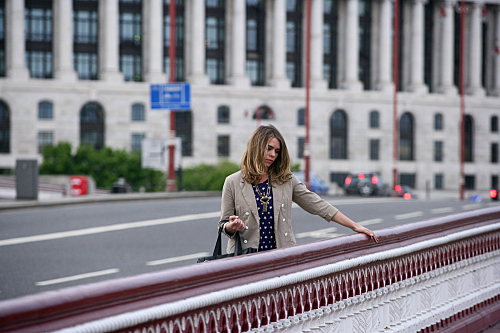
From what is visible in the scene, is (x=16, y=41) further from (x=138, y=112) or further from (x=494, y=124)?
(x=494, y=124)

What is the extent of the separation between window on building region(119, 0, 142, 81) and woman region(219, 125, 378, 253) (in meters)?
68.9

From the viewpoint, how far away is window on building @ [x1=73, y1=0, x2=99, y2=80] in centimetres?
7019

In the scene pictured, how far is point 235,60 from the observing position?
71562 mm

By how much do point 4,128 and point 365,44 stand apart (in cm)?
4782

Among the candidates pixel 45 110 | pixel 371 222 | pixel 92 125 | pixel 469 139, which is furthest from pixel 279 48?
pixel 371 222

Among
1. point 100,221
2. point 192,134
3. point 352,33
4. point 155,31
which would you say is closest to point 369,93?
point 352,33

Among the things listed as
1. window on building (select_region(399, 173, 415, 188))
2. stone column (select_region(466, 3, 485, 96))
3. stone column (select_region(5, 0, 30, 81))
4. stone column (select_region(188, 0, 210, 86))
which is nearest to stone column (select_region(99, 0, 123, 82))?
stone column (select_region(188, 0, 210, 86))

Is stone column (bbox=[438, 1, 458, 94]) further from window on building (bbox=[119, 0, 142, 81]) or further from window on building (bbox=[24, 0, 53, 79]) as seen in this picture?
window on building (bbox=[24, 0, 53, 79])

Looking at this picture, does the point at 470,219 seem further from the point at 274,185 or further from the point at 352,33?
the point at 352,33

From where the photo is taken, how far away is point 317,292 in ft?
13.8

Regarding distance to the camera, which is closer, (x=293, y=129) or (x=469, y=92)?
(x=293, y=129)

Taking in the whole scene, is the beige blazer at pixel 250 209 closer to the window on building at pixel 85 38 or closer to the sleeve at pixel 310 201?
the sleeve at pixel 310 201

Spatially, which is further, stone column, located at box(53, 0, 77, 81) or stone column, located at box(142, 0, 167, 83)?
stone column, located at box(142, 0, 167, 83)

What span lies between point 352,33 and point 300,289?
75.2m
